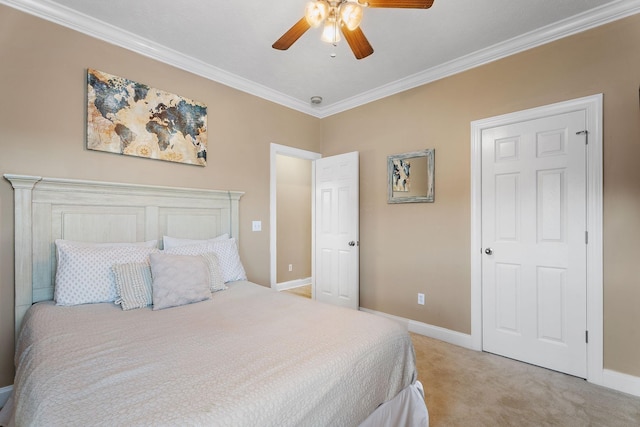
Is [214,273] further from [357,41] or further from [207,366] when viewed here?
[357,41]

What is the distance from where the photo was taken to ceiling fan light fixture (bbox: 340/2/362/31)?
1.57 m

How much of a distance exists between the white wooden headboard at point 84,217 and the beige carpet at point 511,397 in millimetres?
2389

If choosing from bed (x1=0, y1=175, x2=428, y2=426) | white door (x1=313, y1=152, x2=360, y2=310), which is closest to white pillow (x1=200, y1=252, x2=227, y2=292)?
bed (x1=0, y1=175, x2=428, y2=426)

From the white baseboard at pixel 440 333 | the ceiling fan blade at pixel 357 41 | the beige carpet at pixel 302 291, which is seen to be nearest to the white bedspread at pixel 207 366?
the white baseboard at pixel 440 333

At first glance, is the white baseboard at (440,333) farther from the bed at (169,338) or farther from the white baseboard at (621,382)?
the bed at (169,338)

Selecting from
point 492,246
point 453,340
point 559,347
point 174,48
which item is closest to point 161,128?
point 174,48

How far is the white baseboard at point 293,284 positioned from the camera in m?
4.89

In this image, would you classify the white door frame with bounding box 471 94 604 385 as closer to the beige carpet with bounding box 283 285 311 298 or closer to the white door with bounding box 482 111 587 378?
the white door with bounding box 482 111 587 378

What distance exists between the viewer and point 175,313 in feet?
5.89

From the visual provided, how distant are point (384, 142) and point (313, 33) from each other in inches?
58.2

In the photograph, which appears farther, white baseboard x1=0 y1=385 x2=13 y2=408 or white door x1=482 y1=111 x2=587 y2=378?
white door x1=482 y1=111 x2=587 y2=378

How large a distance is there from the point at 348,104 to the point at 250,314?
9.53 feet

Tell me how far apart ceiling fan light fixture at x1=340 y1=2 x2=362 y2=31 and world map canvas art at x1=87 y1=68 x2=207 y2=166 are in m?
1.79

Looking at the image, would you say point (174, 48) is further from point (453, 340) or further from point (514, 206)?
point (453, 340)
